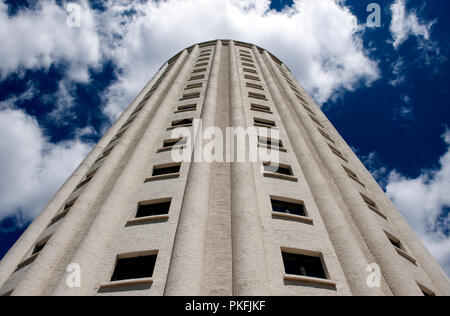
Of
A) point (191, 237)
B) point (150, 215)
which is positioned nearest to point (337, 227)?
point (191, 237)

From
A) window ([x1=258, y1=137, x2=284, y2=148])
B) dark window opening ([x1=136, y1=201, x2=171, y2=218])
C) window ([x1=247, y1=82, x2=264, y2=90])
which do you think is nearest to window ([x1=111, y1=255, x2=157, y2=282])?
dark window opening ([x1=136, y1=201, x2=171, y2=218])

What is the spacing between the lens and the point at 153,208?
1325cm

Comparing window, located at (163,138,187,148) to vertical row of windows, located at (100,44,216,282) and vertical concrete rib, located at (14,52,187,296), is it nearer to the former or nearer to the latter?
vertical row of windows, located at (100,44,216,282)

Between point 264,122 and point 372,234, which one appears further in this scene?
point 264,122

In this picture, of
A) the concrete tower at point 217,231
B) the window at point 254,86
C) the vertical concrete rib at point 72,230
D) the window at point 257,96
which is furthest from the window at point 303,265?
the window at point 254,86

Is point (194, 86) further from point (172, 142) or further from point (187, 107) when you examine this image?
point (172, 142)

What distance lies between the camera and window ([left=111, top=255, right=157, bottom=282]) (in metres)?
10.2

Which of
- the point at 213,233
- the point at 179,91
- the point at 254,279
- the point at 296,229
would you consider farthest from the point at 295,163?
the point at 179,91

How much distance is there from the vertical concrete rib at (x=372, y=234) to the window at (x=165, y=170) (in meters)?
7.88

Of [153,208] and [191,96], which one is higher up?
[191,96]

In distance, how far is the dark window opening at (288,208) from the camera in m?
13.0

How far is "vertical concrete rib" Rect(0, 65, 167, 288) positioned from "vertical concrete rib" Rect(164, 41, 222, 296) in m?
7.60

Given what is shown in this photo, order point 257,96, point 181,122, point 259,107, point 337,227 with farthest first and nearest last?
1. point 257,96
2. point 259,107
3. point 181,122
4. point 337,227

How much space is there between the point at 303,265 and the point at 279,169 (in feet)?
20.4
